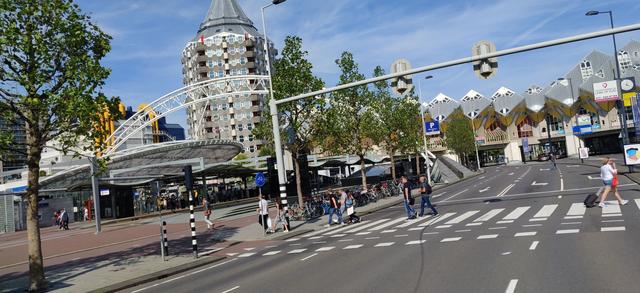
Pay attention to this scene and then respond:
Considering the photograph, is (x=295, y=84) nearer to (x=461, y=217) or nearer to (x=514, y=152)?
(x=461, y=217)

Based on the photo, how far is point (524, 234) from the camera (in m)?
13.1

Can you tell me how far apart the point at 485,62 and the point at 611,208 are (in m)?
6.34

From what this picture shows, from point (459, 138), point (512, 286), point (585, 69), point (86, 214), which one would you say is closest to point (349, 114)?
point (86, 214)

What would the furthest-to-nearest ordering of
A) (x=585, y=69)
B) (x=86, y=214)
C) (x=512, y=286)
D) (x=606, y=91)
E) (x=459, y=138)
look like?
(x=585, y=69) → (x=459, y=138) → (x=86, y=214) → (x=606, y=91) → (x=512, y=286)

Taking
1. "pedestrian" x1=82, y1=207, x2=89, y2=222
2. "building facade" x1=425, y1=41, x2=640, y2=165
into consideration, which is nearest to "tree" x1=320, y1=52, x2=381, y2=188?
"pedestrian" x1=82, y1=207, x2=89, y2=222

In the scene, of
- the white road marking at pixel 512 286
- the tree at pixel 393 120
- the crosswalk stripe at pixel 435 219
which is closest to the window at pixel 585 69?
the tree at pixel 393 120

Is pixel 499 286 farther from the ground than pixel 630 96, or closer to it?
closer to it

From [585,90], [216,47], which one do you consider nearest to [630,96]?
[585,90]

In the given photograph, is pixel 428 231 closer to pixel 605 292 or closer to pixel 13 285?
pixel 605 292

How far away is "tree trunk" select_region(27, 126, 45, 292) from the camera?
1244 centimetres

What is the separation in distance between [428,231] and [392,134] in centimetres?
A: 3031

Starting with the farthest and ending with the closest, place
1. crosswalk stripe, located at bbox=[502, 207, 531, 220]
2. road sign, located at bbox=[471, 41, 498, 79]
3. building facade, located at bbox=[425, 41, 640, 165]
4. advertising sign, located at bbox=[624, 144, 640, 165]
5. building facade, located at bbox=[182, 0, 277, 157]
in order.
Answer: building facade, located at bbox=[182, 0, 277, 157]
building facade, located at bbox=[425, 41, 640, 165]
advertising sign, located at bbox=[624, 144, 640, 165]
crosswalk stripe, located at bbox=[502, 207, 531, 220]
road sign, located at bbox=[471, 41, 498, 79]

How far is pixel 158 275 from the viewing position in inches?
510

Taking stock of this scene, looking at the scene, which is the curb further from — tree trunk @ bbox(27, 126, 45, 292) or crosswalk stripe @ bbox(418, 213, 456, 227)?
crosswalk stripe @ bbox(418, 213, 456, 227)
